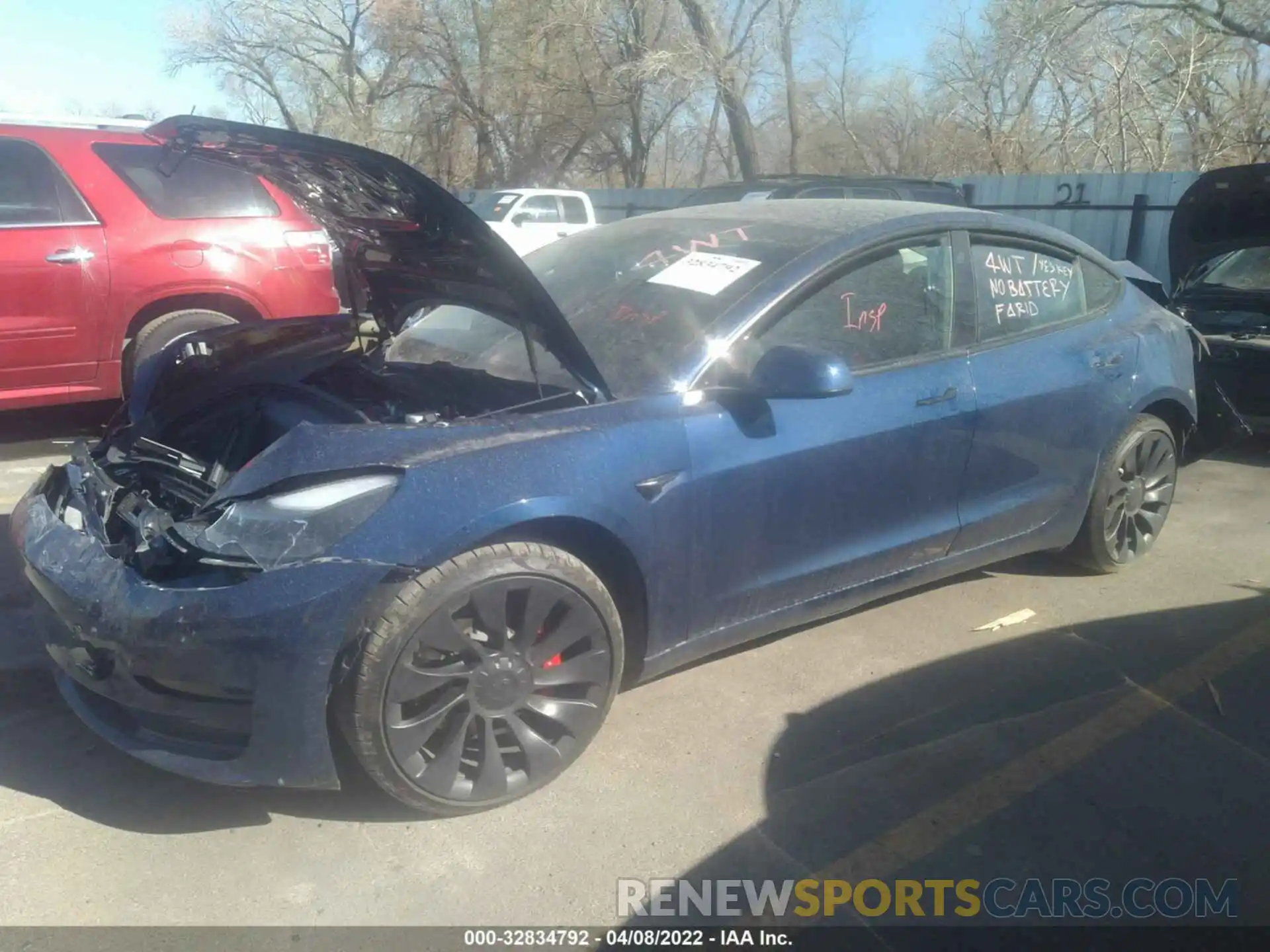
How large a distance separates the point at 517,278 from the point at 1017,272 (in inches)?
83.1

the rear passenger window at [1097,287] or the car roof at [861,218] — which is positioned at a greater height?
the car roof at [861,218]

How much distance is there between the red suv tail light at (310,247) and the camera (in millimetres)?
6629

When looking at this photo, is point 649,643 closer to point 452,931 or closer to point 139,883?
point 452,931

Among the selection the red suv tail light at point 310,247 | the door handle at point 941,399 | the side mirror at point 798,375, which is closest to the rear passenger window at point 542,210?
the red suv tail light at point 310,247

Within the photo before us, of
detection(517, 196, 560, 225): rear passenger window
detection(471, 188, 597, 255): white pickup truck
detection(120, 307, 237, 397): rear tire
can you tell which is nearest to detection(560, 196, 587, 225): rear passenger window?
detection(471, 188, 597, 255): white pickup truck

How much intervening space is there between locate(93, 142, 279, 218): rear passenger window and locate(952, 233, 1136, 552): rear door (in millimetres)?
4309

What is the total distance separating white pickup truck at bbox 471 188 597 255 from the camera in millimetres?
17344

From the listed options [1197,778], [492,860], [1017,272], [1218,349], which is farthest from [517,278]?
[1218,349]

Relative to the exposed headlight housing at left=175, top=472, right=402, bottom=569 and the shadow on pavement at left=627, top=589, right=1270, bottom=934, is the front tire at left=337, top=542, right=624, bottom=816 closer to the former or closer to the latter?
the exposed headlight housing at left=175, top=472, right=402, bottom=569

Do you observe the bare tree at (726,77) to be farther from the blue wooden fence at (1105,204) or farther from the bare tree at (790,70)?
the blue wooden fence at (1105,204)

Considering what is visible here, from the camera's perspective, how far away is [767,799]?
3.04m

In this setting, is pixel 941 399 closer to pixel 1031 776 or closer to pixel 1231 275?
pixel 1031 776

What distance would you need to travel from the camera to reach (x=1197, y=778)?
3.20 meters

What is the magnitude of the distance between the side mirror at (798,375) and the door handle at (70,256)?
4.36 metres
